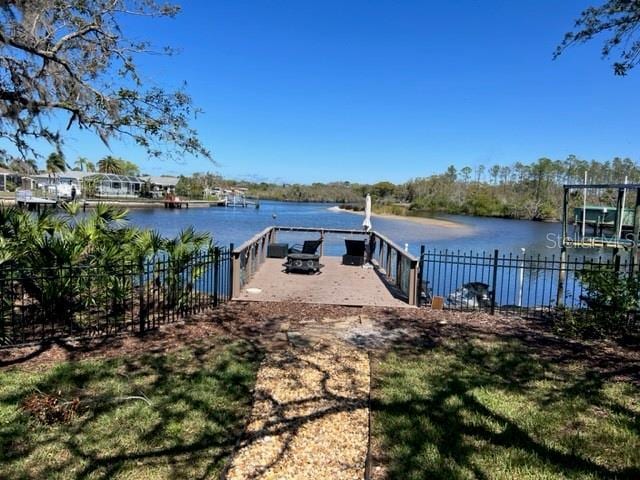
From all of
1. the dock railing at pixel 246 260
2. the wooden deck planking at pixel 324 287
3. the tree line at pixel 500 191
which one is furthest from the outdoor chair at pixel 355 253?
the tree line at pixel 500 191

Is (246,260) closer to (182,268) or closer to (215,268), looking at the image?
(215,268)

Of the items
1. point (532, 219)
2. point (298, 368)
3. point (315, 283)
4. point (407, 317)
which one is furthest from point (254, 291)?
point (532, 219)

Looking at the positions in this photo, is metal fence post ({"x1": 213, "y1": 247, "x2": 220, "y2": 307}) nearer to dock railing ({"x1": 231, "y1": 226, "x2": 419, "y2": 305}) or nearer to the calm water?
dock railing ({"x1": 231, "y1": 226, "x2": 419, "y2": 305})

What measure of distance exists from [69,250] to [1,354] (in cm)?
163

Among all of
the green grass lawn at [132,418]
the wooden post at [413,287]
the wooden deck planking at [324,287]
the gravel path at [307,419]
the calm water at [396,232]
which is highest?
the wooden post at [413,287]

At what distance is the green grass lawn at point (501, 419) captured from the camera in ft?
9.34

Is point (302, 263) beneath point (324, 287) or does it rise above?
above

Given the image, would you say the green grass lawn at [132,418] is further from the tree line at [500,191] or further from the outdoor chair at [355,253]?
the tree line at [500,191]

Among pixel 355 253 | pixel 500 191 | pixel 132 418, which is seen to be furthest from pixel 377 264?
pixel 500 191

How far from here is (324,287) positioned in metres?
8.55

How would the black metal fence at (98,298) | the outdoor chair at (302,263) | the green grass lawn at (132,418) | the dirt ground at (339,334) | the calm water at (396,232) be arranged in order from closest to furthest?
the green grass lawn at (132,418) → the dirt ground at (339,334) → the black metal fence at (98,298) → the outdoor chair at (302,263) → the calm water at (396,232)

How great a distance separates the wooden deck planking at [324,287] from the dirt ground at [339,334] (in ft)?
1.22

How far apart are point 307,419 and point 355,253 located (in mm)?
8126

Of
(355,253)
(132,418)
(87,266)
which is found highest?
(87,266)
